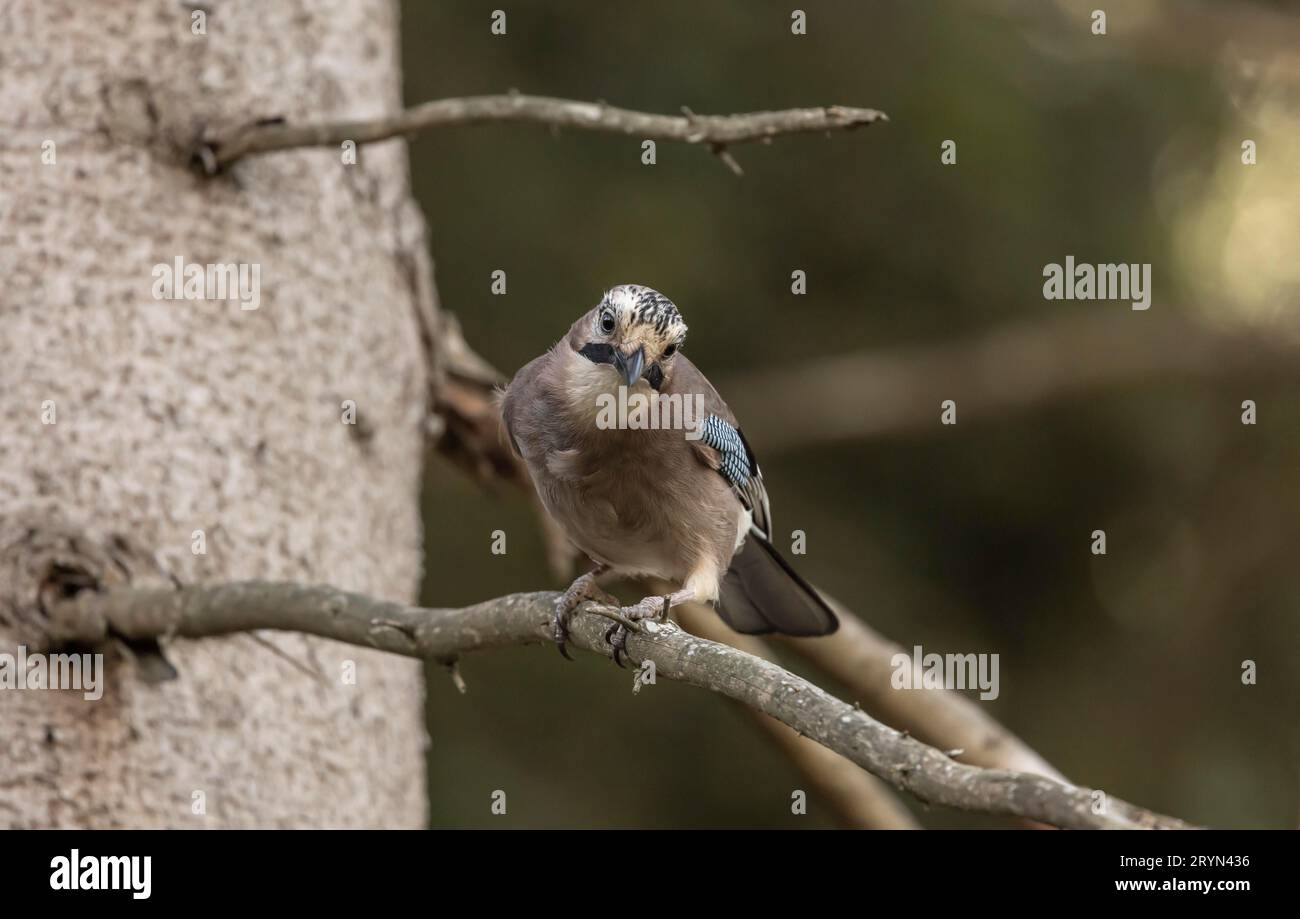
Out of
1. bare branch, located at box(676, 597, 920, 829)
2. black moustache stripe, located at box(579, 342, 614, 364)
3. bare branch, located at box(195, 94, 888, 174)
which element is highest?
bare branch, located at box(195, 94, 888, 174)

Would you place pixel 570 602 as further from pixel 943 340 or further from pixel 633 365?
pixel 943 340

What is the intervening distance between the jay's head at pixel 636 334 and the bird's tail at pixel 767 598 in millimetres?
868

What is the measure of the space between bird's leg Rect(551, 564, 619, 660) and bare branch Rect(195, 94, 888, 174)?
0.98 metres

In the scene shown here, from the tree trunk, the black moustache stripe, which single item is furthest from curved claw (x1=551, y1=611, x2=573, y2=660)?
the black moustache stripe

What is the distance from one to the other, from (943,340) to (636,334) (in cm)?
399

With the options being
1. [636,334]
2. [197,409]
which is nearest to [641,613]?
[636,334]

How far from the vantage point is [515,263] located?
668 centimetres

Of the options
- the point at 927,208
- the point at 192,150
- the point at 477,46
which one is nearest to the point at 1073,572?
the point at 927,208

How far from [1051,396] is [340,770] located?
395 cm

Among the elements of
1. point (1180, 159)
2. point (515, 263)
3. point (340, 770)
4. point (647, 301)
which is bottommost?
point (340, 770)

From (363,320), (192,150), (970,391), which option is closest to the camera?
(192,150)

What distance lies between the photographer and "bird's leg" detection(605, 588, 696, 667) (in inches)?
119

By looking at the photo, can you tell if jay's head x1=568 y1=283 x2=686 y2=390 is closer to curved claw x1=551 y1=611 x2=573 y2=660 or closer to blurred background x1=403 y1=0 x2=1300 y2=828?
curved claw x1=551 y1=611 x2=573 y2=660

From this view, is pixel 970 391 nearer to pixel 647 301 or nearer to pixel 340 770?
pixel 647 301
